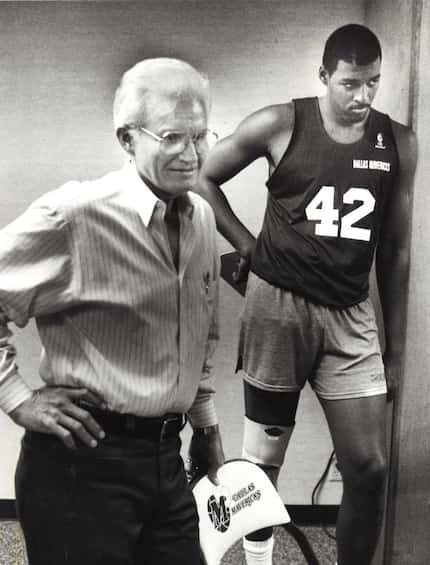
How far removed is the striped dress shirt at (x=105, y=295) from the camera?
116 centimetres

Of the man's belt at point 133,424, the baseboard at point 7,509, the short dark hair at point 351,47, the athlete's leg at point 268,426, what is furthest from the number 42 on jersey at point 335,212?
the baseboard at point 7,509

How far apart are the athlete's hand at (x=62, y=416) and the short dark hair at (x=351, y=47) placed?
1.01 m

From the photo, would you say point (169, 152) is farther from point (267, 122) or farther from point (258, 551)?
point (258, 551)

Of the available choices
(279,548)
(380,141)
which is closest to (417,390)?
(279,548)

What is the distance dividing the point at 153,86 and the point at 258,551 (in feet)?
4.32

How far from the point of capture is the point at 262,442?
1844mm

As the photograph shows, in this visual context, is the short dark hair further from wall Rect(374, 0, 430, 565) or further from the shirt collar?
the shirt collar

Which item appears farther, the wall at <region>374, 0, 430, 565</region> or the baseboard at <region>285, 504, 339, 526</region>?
the baseboard at <region>285, 504, 339, 526</region>

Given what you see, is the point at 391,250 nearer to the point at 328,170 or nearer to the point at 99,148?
the point at 328,170

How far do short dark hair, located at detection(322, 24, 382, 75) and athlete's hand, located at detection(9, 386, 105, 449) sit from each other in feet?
A: 3.32

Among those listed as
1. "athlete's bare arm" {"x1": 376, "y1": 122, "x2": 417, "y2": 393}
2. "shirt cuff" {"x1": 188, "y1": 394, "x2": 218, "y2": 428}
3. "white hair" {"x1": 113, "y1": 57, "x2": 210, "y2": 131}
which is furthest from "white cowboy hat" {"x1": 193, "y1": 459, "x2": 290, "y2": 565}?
"white hair" {"x1": 113, "y1": 57, "x2": 210, "y2": 131}

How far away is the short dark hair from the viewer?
1.68m

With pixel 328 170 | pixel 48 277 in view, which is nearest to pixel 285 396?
pixel 328 170

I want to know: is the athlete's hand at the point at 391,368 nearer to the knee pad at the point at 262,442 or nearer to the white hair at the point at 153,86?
the knee pad at the point at 262,442
